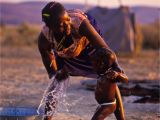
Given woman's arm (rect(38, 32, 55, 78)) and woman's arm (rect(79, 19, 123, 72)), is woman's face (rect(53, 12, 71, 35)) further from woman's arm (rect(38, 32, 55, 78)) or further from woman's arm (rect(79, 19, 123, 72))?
woman's arm (rect(38, 32, 55, 78))

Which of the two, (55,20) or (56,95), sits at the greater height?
(55,20)

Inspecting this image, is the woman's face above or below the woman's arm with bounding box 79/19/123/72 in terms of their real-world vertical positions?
above

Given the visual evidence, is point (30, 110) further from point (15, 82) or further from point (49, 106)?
point (15, 82)

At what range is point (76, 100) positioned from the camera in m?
11.6

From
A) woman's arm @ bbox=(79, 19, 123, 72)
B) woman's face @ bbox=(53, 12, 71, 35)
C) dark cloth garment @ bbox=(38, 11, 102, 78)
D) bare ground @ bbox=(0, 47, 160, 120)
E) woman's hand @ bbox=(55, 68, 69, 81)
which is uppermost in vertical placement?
woman's face @ bbox=(53, 12, 71, 35)

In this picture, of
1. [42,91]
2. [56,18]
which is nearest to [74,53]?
[56,18]

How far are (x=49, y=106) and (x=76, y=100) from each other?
391cm

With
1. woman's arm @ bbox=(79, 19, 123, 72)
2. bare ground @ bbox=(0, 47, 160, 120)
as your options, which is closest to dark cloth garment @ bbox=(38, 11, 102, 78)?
woman's arm @ bbox=(79, 19, 123, 72)

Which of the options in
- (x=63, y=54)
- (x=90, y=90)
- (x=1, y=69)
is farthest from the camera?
(x=1, y=69)

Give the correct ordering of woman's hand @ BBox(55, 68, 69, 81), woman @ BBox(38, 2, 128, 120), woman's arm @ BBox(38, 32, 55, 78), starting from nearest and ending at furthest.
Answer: woman @ BBox(38, 2, 128, 120) → woman's arm @ BBox(38, 32, 55, 78) → woman's hand @ BBox(55, 68, 69, 81)

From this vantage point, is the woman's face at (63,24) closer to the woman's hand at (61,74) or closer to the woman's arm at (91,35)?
the woman's arm at (91,35)

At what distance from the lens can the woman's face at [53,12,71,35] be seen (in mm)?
6770

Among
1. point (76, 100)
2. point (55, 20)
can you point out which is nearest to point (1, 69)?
point (76, 100)

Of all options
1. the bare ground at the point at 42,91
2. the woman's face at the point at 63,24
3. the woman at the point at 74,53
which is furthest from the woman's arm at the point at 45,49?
the bare ground at the point at 42,91
